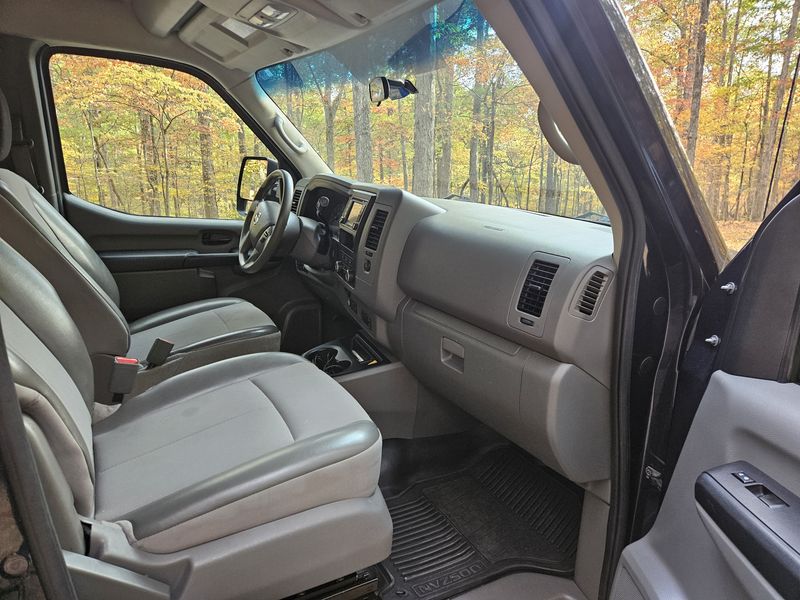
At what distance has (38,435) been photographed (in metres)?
0.84

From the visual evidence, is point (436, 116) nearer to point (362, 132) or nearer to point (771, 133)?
point (362, 132)

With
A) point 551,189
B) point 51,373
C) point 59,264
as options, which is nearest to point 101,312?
point 59,264

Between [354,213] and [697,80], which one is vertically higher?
[697,80]

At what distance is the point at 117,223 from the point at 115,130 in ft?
1.84

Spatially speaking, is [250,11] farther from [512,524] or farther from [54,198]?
[512,524]

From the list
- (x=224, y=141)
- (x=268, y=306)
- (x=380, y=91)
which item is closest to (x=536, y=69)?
(x=380, y=91)

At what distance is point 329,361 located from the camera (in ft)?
7.21

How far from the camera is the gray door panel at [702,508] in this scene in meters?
0.76

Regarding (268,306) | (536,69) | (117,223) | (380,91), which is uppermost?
(380,91)

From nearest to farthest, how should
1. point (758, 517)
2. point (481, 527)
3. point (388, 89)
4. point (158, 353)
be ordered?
point (758, 517) → point (481, 527) → point (158, 353) → point (388, 89)

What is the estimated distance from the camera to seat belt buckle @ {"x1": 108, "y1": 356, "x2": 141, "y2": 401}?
1550 mm

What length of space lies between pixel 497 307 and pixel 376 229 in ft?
2.27

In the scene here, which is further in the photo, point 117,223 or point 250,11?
point 117,223

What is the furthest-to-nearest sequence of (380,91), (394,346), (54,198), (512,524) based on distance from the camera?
(54,198), (380,91), (394,346), (512,524)
